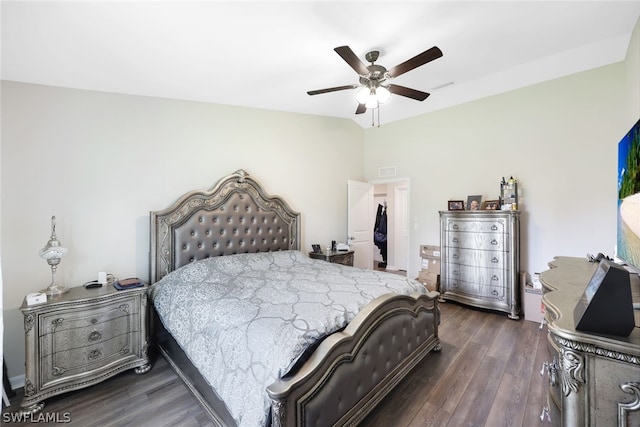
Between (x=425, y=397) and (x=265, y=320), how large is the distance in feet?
4.59

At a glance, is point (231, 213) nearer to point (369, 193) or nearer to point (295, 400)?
point (295, 400)

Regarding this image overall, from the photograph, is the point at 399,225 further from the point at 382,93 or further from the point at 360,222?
the point at 382,93

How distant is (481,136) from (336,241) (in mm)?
2754

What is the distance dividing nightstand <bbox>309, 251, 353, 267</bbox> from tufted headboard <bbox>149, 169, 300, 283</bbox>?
1.10 ft

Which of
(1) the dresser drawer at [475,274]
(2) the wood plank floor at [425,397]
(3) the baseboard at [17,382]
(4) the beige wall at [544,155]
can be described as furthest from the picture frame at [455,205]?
(3) the baseboard at [17,382]

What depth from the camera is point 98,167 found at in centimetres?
257

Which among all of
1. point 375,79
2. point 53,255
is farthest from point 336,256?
point 53,255

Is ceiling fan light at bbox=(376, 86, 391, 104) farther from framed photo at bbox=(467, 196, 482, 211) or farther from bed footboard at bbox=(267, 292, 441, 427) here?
framed photo at bbox=(467, 196, 482, 211)

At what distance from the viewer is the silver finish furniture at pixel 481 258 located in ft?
11.3

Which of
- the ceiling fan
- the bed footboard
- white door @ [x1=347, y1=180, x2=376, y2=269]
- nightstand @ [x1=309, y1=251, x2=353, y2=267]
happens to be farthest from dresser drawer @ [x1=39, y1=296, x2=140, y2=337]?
white door @ [x1=347, y1=180, x2=376, y2=269]

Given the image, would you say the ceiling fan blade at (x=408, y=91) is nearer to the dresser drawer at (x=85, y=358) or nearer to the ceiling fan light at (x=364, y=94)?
the ceiling fan light at (x=364, y=94)

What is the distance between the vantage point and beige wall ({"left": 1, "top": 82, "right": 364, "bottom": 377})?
87.4 inches

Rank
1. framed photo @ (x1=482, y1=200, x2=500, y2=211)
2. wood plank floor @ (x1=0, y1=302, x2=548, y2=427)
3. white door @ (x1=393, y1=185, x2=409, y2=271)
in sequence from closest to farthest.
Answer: wood plank floor @ (x1=0, y1=302, x2=548, y2=427), framed photo @ (x1=482, y1=200, x2=500, y2=211), white door @ (x1=393, y1=185, x2=409, y2=271)

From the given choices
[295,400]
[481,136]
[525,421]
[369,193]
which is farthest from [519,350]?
[369,193]
